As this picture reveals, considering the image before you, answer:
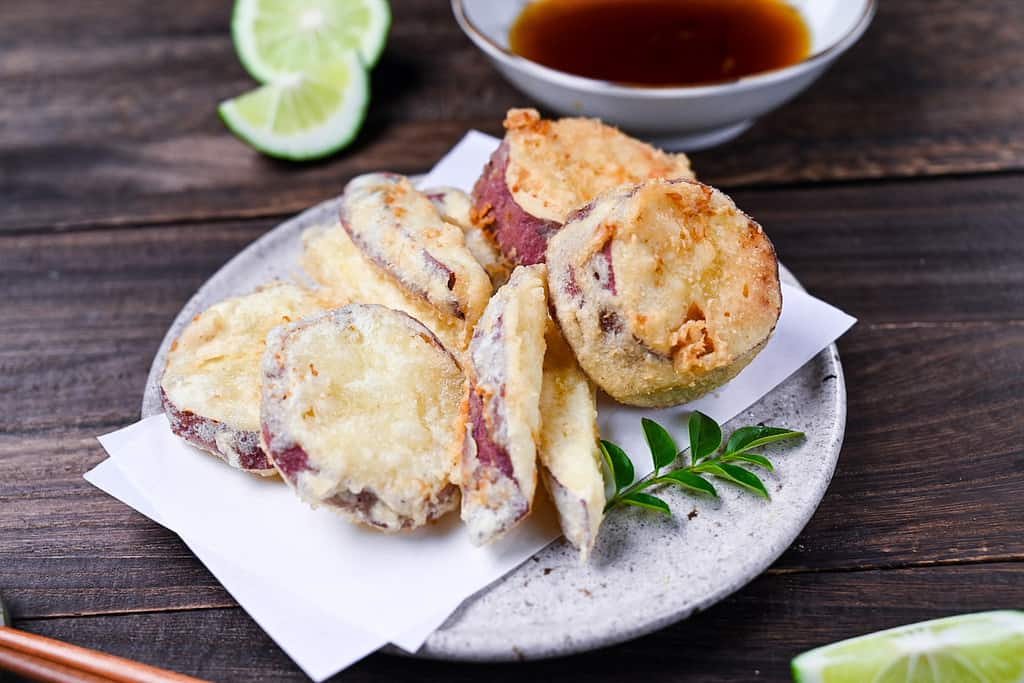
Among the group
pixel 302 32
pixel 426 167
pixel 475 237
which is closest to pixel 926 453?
pixel 475 237

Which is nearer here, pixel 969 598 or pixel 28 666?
pixel 28 666

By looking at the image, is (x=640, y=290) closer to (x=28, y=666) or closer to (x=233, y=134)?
(x=28, y=666)

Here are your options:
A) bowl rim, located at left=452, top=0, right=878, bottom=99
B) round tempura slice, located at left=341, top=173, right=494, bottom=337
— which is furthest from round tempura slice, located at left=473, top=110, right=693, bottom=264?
bowl rim, located at left=452, top=0, right=878, bottom=99

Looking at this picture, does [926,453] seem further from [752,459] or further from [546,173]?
[546,173]

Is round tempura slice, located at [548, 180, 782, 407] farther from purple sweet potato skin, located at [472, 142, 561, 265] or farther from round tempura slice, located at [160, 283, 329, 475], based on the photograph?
round tempura slice, located at [160, 283, 329, 475]

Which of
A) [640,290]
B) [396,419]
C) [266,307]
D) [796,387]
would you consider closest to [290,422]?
[396,419]
